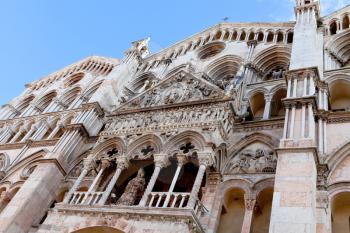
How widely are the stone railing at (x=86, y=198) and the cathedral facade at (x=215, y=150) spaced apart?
A: 0.16 ft

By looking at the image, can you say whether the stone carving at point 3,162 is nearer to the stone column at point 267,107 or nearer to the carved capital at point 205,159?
the carved capital at point 205,159

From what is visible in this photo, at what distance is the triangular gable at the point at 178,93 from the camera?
47.4ft

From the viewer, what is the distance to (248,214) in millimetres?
11047

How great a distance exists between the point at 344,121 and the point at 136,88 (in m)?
12.6

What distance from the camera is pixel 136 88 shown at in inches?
867

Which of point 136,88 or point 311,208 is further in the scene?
point 136,88

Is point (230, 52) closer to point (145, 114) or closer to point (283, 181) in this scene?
point (145, 114)

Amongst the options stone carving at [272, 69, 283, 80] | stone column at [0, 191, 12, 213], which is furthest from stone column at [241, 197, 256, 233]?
stone column at [0, 191, 12, 213]

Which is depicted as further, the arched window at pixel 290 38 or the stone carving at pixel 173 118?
the arched window at pixel 290 38

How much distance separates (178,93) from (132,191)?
15.2 ft

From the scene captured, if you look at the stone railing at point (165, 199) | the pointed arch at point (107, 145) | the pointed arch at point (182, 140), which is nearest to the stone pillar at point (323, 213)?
the stone railing at point (165, 199)

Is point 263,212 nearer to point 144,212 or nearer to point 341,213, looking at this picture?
point 341,213

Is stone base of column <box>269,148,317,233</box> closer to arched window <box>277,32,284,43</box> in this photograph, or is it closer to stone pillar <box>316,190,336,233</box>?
stone pillar <box>316,190,336,233</box>

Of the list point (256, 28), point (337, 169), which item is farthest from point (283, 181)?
point (256, 28)
